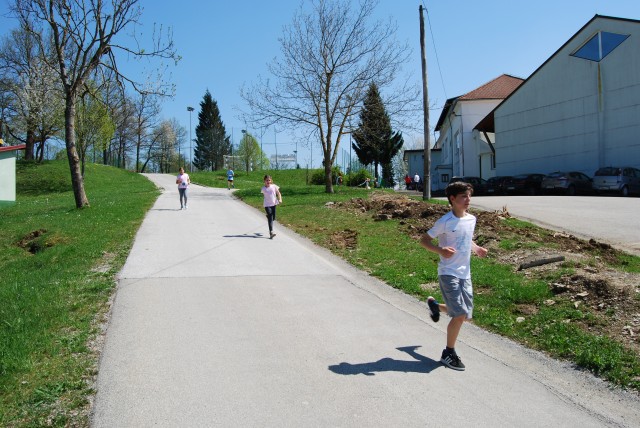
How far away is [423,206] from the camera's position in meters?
17.5

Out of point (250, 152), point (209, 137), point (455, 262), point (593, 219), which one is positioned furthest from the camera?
point (209, 137)

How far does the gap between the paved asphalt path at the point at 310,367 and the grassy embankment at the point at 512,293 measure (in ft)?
0.85

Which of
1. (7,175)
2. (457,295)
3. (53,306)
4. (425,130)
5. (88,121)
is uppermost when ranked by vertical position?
(88,121)

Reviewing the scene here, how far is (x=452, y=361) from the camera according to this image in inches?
202

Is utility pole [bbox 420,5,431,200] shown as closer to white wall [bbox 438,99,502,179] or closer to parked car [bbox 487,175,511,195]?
parked car [bbox 487,175,511,195]

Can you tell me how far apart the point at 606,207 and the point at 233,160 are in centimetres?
6068

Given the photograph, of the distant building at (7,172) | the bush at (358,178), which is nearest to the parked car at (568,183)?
the bush at (358,178)

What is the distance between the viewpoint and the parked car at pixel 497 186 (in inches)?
1341

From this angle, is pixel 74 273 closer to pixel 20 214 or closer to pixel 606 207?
pixel 20 214

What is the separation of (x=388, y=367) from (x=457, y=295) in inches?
37.9

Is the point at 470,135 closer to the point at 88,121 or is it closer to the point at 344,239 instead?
the point at 88,121

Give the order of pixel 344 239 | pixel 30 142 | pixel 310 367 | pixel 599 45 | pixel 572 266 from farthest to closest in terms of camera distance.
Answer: pixel 30 142, pixel 599 45, pixel 344 239, pixel 572 266, pixel 310 367

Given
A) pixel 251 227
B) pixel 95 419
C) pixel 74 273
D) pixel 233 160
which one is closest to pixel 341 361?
pixel 95 419

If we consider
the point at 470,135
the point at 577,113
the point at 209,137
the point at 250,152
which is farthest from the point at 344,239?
the point at 209,137
